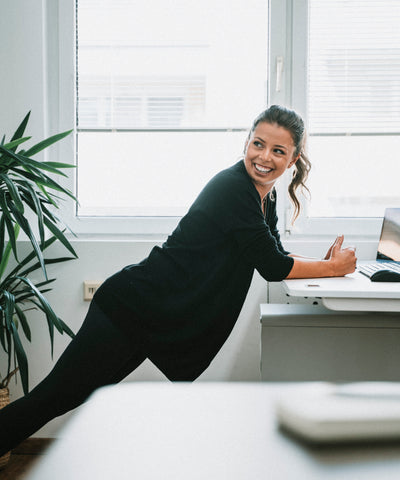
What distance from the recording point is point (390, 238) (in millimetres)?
2105

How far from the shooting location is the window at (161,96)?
2379 millimetres

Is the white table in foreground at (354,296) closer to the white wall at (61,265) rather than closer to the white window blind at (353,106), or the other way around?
the white wall at (61,265)

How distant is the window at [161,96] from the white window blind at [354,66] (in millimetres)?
249

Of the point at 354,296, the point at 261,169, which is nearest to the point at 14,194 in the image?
the point at 261,169

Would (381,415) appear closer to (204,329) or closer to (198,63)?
(204,329)

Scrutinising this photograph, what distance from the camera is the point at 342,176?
240 cm

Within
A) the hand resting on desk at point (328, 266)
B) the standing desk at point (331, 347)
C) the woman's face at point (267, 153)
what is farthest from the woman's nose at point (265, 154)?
the standing desk at point (331, 347)

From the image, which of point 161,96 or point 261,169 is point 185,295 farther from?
point 161,96

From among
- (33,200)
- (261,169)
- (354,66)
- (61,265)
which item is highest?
(354,66)

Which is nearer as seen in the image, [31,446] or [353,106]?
[31,446]

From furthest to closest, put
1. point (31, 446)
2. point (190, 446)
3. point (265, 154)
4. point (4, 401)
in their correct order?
point (31, 446) → point (4, 401) → point (265, 154) → point (190, 446)

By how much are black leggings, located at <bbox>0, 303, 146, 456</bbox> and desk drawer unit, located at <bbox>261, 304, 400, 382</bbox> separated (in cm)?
50

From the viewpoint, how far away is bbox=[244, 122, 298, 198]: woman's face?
5.36 feet

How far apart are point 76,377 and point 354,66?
1.84 meters
